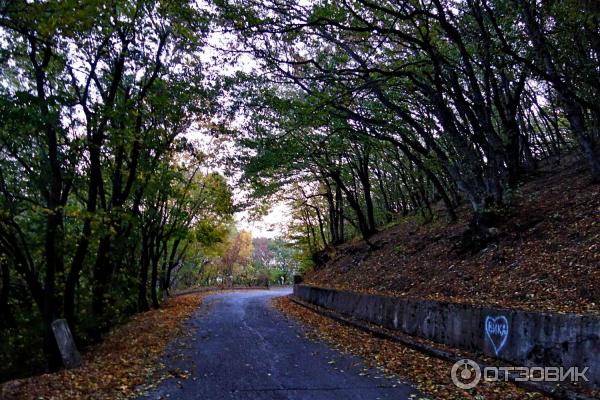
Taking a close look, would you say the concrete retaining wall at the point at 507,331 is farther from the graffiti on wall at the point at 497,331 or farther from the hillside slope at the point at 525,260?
the hillside slope at the point at 525,260

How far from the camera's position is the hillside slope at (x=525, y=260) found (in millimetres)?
6609

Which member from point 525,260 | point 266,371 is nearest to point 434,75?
point 525,260

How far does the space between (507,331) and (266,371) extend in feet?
11.7

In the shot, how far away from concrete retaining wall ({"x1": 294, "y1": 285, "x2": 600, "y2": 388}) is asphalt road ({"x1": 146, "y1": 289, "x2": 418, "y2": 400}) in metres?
1.57

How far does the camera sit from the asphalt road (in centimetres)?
537

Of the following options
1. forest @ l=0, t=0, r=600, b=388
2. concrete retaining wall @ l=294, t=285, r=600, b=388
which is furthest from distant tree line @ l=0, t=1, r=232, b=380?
concrete retaining wall @ l=294, t=285, r=600, b=388

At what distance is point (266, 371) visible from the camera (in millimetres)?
6504

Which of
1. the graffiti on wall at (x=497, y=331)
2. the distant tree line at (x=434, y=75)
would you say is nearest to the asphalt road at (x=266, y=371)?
the graffiti on wall at (x=497, y=331)

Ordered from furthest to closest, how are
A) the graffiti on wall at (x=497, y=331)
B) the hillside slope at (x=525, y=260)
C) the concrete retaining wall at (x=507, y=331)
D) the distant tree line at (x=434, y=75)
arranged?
the distant tree line at (x=434, y=75)
the hillside slope at (x=525, y=260)
the graffiti on wall at (x=497, y=331)
the concrete retaining wall at (x=507, y=331)

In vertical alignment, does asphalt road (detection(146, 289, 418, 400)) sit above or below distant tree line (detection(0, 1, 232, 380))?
below

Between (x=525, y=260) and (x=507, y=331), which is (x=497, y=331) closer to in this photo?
(x=507, y=331)

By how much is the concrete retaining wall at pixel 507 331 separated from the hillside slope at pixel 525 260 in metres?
0.64

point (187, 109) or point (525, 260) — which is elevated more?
point (187, 109)

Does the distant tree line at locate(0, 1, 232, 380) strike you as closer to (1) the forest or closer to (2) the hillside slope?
(1) the forest
